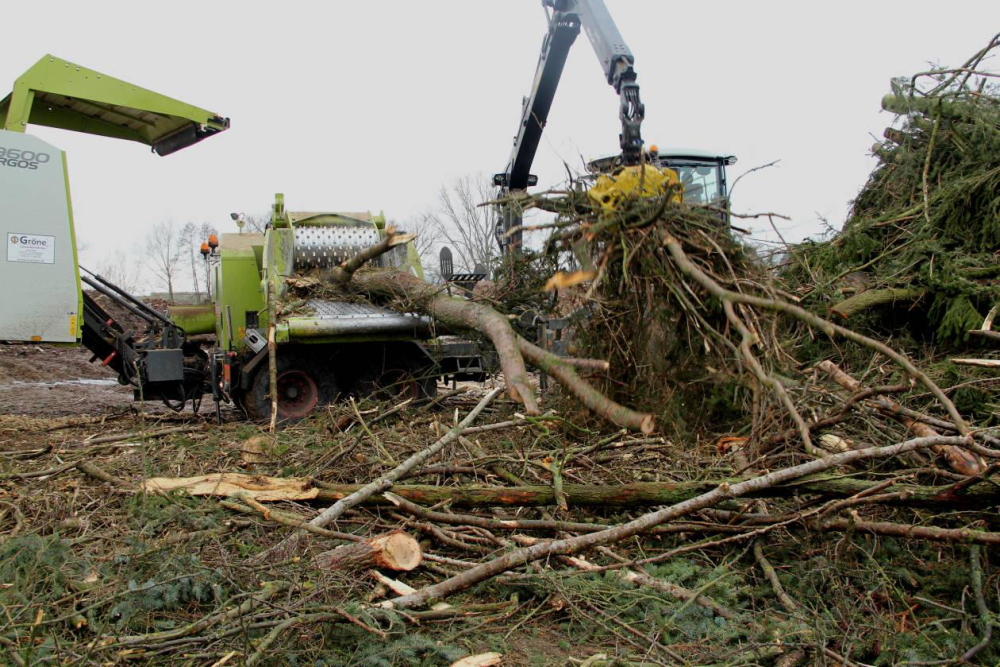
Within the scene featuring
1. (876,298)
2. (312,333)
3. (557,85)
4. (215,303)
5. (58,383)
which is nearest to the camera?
(876,298)

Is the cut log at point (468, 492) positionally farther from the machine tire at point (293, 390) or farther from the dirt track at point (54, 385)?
the dirt track at point (54, 385)

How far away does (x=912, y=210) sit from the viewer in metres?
7.14

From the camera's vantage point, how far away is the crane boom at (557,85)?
645 cm

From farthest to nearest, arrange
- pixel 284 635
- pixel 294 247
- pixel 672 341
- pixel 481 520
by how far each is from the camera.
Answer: pixel 294 247 < pixel 672 341 < pixel 481 520 < pixel 284 635

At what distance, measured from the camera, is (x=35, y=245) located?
710 centimetres

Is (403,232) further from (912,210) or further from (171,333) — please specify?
(912,210)

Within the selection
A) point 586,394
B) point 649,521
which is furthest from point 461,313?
point 649,521

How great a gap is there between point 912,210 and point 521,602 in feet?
18.6

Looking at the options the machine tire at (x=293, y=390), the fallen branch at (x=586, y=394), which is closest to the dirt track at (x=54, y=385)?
the machine tire at (x=293, y=390)

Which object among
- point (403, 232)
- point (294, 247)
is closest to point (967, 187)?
point (403, 232)

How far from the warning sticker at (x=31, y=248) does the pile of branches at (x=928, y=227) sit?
6483 millimetres

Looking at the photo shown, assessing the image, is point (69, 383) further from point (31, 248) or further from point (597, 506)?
point (597, 506)

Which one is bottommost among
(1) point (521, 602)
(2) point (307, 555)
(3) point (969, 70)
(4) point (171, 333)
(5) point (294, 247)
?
(1) point (521, 602)

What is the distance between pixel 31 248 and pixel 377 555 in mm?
5422
